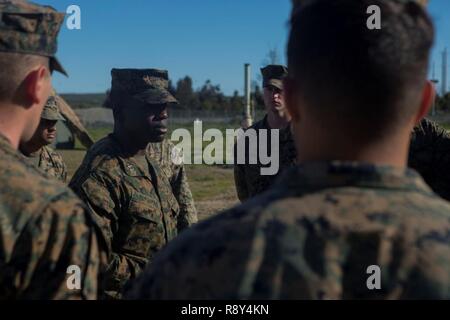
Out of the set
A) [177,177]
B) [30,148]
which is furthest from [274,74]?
[30,148]

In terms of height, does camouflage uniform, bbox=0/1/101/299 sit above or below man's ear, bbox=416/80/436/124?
below

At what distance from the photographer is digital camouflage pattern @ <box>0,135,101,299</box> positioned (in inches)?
86.1

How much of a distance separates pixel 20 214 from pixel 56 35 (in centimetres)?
77

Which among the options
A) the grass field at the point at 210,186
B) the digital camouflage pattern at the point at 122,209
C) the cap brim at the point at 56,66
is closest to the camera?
the cap brim at the point at 56,66

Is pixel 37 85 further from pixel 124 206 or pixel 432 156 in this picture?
pixel 432 156

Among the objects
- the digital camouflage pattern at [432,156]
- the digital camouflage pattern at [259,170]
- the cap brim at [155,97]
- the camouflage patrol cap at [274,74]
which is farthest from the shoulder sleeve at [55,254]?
the camouflage patrol cap at [274,74]

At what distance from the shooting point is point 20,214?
7.24ft

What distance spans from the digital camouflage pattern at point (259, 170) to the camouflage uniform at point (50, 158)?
179 centimetres

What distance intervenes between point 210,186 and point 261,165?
11.6m

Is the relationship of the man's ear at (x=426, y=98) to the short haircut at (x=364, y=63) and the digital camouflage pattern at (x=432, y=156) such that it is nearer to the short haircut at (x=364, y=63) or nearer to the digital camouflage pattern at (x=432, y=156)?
the short haircut at (x=364, y=63)

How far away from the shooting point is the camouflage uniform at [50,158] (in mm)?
6305

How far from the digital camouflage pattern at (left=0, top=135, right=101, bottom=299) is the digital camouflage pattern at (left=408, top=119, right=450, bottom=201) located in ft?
9.55

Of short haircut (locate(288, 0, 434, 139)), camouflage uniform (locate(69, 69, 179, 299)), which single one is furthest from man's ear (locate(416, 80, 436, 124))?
camouflage uniform (locate(69, 69, 179, 299))

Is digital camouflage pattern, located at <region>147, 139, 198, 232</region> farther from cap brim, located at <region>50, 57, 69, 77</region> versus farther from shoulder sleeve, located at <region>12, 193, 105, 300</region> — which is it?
shoulder sleeve, located at <region>12, 193, 105, 300</region>
